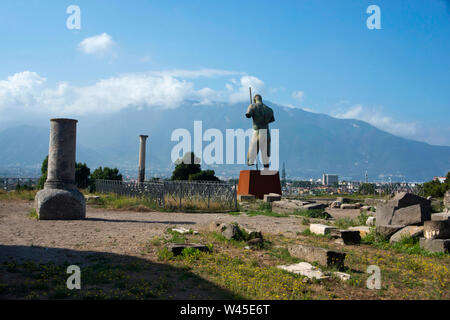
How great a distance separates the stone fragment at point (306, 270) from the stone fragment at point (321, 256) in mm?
402

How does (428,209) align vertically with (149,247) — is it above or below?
above

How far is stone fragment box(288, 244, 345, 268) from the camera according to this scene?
628 centimetres

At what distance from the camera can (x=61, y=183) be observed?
38.6 ft

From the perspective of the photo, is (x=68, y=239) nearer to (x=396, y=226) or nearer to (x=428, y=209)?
(x=396, y=226)

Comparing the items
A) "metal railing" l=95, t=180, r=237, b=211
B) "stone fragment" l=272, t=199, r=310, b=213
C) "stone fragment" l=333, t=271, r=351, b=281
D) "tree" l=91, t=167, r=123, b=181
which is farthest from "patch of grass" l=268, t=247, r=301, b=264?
"tree" l=91, t=167, r=123, b=181

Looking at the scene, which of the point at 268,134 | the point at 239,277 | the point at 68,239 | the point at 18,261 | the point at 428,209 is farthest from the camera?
the point at 268,134

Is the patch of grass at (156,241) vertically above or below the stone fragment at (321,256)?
below

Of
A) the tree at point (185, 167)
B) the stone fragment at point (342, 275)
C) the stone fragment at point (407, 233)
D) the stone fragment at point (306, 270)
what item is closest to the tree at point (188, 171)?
the tree at point (185, 167)

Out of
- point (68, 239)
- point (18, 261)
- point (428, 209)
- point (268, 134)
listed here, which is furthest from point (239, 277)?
point (268, 134)

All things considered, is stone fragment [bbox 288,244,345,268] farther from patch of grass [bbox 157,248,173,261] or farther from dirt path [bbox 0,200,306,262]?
dirt path [bbox 0,200,306,262]

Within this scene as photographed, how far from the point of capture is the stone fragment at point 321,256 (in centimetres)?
628

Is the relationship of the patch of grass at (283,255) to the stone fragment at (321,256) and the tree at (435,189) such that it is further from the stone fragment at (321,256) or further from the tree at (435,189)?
the tree at (435,189)
